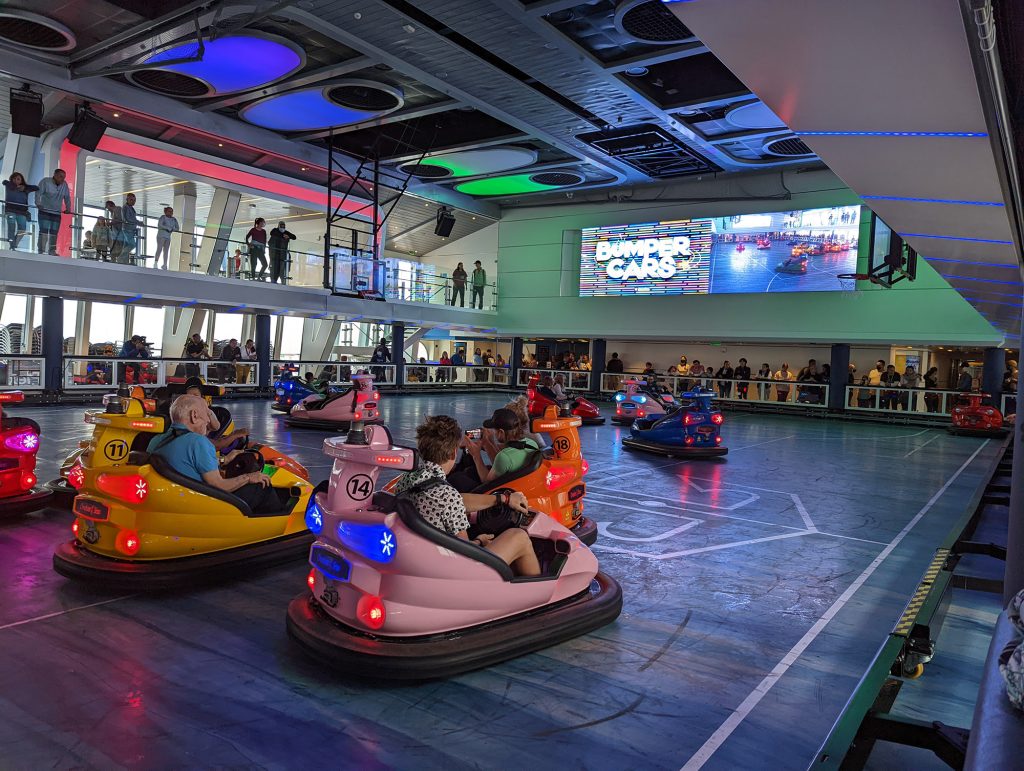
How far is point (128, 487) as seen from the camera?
14.1ft

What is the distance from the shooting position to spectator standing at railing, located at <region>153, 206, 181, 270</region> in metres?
16.0

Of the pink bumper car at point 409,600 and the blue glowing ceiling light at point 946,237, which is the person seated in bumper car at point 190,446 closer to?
the pink bumper car at point 409,600

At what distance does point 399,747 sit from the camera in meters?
2.71

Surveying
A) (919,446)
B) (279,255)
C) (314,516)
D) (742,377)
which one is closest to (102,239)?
(279,255)

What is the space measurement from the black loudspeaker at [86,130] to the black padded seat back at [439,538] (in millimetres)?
14673

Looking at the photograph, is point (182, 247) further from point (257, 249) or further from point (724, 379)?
point (724, 379)

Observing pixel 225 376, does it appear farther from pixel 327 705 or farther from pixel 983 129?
pixel 983 129

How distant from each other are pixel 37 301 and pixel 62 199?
6.63m

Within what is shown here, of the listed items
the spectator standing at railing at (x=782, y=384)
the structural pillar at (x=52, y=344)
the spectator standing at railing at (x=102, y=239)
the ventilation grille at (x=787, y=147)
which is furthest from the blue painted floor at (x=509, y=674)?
the spectator standing at railing at (x=782, y=384)

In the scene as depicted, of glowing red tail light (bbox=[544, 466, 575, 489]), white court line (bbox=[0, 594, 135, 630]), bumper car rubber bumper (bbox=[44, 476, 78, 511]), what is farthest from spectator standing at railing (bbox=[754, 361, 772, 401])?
white court line (bbox=[0, 594, 135, 630])

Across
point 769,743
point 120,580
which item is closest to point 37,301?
point 120,580

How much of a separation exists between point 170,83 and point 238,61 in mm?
2706

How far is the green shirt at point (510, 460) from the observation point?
5008mm

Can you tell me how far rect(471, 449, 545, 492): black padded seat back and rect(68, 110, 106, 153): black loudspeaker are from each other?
13.8 metres
